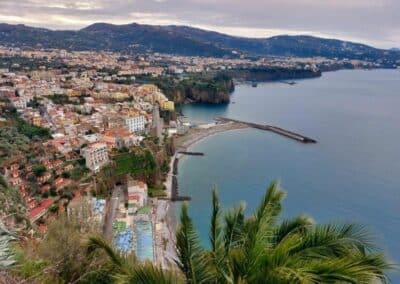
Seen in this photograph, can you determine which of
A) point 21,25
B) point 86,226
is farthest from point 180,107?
point 21,25

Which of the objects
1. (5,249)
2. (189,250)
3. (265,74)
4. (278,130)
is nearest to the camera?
(189,250)

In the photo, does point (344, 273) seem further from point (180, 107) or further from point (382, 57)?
point (382, 57)

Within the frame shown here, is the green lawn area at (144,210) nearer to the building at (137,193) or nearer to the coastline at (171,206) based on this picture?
the building at (137,193)

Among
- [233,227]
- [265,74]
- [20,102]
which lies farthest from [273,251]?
[265,74]

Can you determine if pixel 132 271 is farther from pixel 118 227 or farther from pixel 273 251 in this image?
pixel 118 227

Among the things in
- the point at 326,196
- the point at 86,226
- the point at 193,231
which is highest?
the point at 193,231

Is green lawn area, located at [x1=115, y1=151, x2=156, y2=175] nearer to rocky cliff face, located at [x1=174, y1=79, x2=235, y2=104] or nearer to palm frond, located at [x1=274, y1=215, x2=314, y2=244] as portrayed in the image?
palm frond, located at [x1=274, y1=215, x2=314, y2=244]
